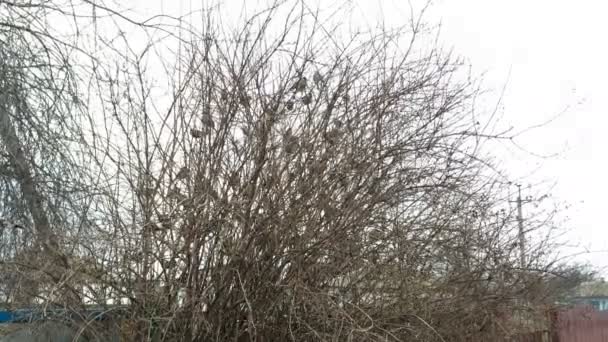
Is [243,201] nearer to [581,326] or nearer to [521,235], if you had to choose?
[521,235]

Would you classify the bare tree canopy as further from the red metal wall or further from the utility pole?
the red metal wall

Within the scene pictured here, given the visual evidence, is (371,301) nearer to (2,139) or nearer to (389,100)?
(389,100)

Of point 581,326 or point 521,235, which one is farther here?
point 581,326

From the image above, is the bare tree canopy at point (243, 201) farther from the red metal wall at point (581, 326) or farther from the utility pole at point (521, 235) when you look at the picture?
the red metal wall at point (581, 326)

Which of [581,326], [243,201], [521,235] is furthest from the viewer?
[581,326]

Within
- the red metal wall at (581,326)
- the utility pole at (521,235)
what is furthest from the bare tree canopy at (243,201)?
the red metal wall at (581,326)

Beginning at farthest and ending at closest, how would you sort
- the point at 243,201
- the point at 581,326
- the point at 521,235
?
the point at 581,326, the point at 521,235, the point at 243,201

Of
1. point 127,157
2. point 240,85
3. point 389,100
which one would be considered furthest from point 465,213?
point 127,157

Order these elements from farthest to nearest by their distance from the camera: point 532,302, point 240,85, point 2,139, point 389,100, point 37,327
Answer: point 532,302 → point 2,139 → point 389,100 → point 240,85 → point 37,327

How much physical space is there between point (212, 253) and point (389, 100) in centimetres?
206

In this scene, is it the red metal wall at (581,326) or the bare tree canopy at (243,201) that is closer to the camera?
the bare tree canopy at (243,201)

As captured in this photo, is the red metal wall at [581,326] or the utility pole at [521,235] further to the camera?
the red metal wall at [581,326]

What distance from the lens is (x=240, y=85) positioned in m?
5.89

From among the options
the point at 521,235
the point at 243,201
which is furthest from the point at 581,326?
the point at 243,201
